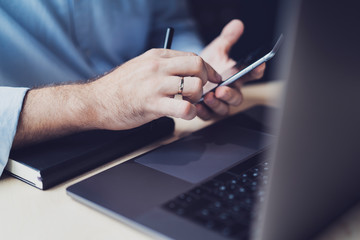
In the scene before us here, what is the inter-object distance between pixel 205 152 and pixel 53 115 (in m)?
0.28

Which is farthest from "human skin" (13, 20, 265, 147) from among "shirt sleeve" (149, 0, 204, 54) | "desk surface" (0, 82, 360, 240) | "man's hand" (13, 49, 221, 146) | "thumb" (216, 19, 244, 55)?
"shirt sleeve" (149, 0, 204, 54)

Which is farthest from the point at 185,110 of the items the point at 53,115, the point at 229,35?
the point at 229,35

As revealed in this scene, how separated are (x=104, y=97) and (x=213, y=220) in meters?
0.32

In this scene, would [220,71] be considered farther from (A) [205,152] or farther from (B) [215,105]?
(A) [205,152]

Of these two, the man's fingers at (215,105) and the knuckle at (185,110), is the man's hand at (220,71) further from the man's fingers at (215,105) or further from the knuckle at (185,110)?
the knuckle at (185,110)

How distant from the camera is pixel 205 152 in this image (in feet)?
2.02

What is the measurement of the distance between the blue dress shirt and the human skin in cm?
3

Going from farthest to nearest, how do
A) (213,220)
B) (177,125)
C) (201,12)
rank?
1. (201,12)
2. (177,125)
3. (213,220)

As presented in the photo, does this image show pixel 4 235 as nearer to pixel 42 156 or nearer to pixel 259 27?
pixel 42 156

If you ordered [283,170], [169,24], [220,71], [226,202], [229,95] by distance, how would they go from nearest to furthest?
[283,170], [226,202], [229,95], [220,71], [169,24]

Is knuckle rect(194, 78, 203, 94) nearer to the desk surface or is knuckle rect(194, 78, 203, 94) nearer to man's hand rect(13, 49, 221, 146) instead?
man's hand rect(13, 49, 221, 146)

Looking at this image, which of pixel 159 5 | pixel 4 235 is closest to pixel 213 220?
pixel 4 235

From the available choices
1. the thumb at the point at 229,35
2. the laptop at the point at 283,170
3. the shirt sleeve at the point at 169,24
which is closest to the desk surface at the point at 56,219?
the laptop at the point at 283,170

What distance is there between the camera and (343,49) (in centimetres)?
32
